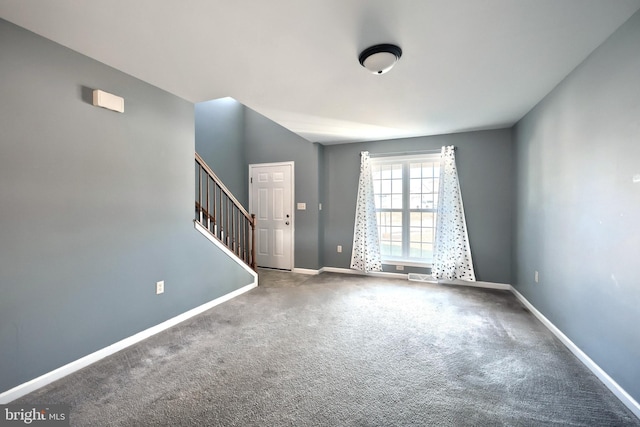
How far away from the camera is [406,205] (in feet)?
14.5

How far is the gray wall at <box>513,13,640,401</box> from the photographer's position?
160 centimetres

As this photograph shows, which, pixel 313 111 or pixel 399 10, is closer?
pixel 399 10

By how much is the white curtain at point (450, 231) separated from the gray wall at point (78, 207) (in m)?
3.50

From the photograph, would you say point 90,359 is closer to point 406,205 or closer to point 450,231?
point 406,205

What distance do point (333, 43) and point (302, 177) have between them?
300cm

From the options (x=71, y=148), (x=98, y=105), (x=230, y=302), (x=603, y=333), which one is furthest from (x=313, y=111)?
(x=603, y=333)

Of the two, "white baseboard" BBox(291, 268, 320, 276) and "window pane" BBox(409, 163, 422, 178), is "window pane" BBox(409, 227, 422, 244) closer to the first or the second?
"window pane" BBox(409, 163, 422, 178)

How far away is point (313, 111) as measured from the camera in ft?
10.2

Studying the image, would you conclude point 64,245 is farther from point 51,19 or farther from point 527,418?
point 527,418


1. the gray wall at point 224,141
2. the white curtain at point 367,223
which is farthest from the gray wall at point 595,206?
the gray wall at point 224,141

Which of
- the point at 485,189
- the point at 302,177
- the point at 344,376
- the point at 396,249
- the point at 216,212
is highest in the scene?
the point at 302,177

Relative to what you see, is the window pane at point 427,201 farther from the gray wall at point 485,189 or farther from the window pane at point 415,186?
the gray wall at point 485,189

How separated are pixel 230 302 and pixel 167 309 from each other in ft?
2.59

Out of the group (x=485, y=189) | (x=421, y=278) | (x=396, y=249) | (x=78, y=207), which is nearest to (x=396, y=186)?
(x=396, y=249)
